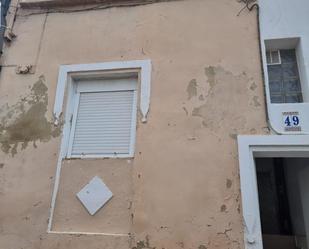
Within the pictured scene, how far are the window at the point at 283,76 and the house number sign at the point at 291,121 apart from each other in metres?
0.25

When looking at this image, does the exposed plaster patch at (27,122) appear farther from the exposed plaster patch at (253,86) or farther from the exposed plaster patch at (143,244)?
the exposed plaster patch at (253,86)

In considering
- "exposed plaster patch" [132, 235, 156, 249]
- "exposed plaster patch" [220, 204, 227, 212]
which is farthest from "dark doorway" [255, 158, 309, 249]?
"exposed plaster patch" [132, 235, 156, 249]

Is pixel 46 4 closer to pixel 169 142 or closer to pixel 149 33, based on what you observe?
Answer: pixel 149 33

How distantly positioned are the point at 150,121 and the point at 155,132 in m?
0.15

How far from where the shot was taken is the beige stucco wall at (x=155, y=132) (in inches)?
119

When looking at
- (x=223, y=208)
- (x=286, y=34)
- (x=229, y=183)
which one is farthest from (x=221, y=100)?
(x=223, y=208)

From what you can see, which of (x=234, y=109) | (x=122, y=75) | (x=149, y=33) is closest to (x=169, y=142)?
(x=234, y=109)

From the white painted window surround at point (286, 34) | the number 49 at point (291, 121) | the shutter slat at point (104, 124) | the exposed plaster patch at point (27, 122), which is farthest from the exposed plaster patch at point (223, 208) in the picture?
the exposed plaster patch at point (27, 122)

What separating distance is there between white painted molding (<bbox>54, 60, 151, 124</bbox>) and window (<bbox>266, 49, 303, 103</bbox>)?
56.7 inches

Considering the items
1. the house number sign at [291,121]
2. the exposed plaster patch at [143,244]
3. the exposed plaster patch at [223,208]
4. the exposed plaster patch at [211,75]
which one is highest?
the exposed plaster patch at [211,75]

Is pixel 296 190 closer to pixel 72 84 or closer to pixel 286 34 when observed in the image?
pixel 286 34

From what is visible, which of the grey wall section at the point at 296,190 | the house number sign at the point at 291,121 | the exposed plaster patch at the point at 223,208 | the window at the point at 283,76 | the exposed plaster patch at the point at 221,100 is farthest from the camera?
the grey wall section at the point at 296,190

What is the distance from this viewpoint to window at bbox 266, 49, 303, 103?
11.0ft

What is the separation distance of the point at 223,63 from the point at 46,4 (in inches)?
106
